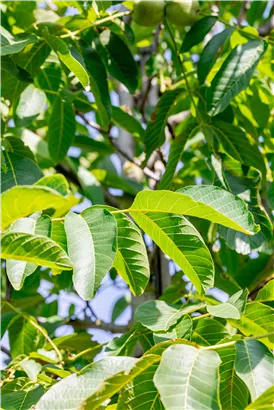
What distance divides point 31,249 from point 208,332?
0.44 metres

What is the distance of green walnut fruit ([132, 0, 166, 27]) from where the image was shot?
1515 millimetres

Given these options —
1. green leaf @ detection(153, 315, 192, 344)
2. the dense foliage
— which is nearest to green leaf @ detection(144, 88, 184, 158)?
the dense foliage

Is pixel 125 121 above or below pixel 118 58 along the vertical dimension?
below

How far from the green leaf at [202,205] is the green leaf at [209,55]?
61 centimetres

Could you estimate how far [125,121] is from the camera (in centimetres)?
195

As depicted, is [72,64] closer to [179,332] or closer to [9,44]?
[9,44]

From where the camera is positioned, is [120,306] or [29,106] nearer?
[29,106]

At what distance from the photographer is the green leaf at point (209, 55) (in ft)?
4.95

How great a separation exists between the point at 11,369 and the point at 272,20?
176 centimetres

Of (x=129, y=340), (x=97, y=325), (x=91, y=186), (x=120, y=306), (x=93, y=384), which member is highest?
(x=93, y=384)

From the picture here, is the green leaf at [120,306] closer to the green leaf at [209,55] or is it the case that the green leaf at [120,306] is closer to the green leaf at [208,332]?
the green leaf at [209,55]

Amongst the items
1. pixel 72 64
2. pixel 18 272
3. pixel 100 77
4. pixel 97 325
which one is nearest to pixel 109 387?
pixel 18 272

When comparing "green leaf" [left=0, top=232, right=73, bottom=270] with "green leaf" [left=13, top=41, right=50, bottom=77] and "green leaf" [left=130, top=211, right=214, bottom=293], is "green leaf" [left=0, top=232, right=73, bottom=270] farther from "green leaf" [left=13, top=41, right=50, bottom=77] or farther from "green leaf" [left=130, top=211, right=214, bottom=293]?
"green leaf" [left=13, top=41, right=50, bottom=77]

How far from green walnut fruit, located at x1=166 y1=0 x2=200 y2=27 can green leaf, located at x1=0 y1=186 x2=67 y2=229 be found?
954 millimetres
